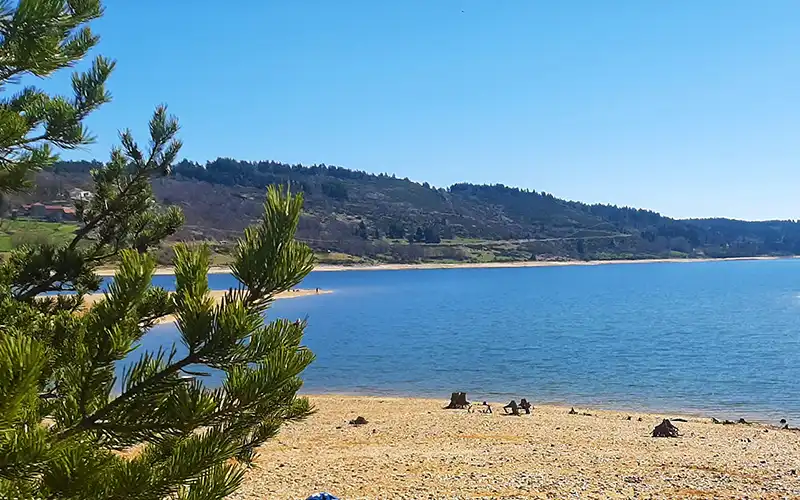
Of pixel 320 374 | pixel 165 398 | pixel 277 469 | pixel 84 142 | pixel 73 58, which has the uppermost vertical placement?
pixel 73 58

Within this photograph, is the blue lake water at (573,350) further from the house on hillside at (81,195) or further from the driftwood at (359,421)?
the driftwood at (359,421)

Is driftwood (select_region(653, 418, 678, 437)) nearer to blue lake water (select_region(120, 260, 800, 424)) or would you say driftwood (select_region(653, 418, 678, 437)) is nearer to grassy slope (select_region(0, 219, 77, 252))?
blue lake water (select_region(120, 260, 800, 424))

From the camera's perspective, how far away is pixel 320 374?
3180 cm

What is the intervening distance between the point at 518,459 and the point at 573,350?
26823mm

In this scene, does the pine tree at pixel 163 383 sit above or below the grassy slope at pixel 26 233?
below

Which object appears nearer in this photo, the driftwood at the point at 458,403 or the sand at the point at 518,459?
the sand at the point at 518,459

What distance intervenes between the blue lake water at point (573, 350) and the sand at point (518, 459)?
376 centimetres

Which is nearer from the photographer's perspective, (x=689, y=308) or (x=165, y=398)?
(x=165, y=398)

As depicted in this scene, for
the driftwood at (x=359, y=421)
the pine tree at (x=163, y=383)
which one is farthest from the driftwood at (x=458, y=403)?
the pine tree at (x=163, y=383)

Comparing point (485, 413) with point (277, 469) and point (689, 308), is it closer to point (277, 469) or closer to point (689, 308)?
point (277, 469)

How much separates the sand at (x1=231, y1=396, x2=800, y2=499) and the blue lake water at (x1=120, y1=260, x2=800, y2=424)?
12.3 feet

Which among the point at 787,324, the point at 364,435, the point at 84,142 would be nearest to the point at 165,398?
the point at 84,142

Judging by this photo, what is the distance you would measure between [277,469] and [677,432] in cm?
1019

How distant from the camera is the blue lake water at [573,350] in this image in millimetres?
26016
